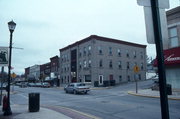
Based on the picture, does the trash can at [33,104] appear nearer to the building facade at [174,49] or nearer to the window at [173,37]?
the building facade at [174,49]

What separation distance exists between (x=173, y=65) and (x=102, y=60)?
69.1 feet

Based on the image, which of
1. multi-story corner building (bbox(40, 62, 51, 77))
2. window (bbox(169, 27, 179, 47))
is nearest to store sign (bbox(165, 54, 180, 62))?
window (bbox(169, 27, 179, 47))

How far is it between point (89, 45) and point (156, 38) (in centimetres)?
4066

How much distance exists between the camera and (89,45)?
144 feet

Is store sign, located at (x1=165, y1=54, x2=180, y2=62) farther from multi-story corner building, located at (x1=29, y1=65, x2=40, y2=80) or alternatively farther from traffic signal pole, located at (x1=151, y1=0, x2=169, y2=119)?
multi-story corner building, located at (x1=29, y1=65, x2=40, y2=80)

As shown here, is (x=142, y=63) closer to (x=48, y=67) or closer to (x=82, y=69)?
(x=82, y=69)

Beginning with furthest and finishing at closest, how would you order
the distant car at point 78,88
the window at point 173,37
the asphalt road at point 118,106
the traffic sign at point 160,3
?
the distant car at point 78,88 < the window at point 173,37 < the asphalt road at point 118,106 < the traffic sign at point 160,3

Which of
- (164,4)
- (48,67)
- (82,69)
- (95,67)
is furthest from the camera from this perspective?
(48,67)

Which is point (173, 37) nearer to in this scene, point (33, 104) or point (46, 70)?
point (33, 104)

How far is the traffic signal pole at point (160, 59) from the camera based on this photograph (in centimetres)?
315

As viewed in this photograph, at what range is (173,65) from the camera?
2373 centimetres

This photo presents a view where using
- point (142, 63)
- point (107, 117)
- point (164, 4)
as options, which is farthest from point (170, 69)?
point (142, 63)

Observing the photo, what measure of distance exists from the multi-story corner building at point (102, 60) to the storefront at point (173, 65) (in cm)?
1940

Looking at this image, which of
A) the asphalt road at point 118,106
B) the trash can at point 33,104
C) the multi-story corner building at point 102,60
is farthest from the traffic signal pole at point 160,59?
the multi-story corner building at point 102,60
